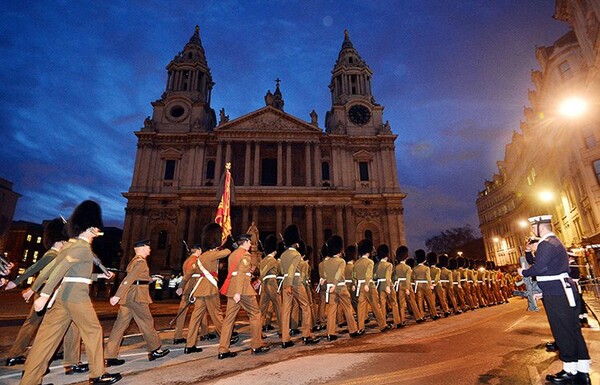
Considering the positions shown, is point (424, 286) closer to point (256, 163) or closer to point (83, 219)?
point (83, 219)

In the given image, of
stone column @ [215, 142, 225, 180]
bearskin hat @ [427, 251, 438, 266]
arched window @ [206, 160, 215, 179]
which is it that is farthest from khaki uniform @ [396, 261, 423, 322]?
arched window @ [206, 160, 215, 179]

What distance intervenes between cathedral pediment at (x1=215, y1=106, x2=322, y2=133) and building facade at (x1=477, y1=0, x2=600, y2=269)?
67.4ft

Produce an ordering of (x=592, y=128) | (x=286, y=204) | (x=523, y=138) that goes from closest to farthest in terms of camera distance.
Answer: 1. (x=592, y=128)
2. (x=286, y=204)
3. (x=523, y=138)

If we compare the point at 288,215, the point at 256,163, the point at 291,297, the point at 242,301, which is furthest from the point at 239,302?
the point at 256,163

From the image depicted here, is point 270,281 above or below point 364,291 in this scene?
above

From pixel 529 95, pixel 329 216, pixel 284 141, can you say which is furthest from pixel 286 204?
pixel 529 95

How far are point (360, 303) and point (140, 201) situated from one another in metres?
29.5

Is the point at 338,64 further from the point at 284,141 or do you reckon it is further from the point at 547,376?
the point at 547,376

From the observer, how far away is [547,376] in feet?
12.2

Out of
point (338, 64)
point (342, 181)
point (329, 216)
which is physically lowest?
point (329, 216)

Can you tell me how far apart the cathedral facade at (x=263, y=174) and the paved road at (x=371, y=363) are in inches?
838

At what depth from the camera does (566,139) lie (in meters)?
21.9

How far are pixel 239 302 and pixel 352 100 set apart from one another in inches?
1399

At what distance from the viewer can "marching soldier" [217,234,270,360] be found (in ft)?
17.2
